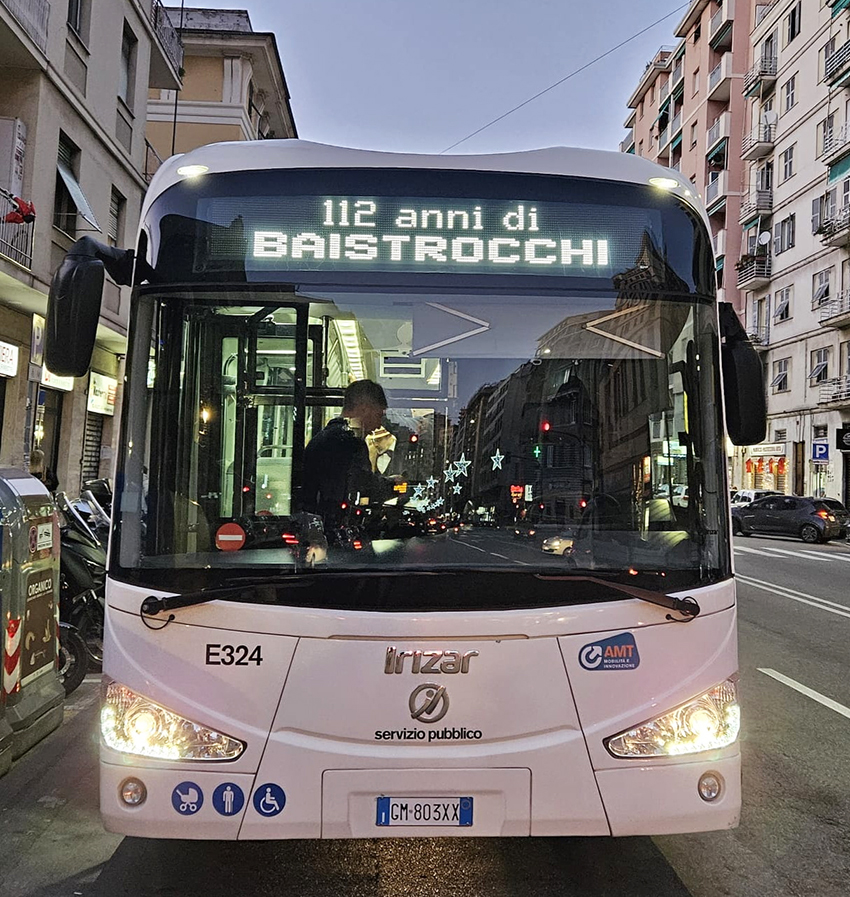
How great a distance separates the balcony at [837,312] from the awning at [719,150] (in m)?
15.3

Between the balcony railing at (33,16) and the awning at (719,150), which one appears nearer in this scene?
the balcony railing at (33,16)

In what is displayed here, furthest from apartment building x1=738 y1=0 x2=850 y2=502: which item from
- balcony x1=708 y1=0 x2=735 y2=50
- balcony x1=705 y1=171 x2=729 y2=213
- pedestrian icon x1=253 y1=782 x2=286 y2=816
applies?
pedestrian icon x1=253 y1=782 x2=286 y2=816

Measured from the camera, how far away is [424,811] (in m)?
3.17

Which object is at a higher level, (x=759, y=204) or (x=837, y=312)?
(x=759, y=204)

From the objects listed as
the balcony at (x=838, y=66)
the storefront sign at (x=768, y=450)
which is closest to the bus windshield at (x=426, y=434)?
the balcony at (x=838, y=66)

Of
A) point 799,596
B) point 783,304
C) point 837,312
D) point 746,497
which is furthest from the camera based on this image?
point 783,304

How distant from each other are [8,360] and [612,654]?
1513cm

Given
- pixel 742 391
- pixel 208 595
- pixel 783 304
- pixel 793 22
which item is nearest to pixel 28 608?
pixel 208 595

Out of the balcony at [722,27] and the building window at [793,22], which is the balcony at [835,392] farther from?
the balcony at [722,27]

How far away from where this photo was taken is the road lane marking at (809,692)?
6.85 m

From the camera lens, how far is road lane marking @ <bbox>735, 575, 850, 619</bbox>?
12.3m

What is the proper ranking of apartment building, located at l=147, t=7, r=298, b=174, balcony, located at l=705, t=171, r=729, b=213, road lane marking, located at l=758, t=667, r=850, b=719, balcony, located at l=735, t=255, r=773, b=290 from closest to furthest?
road lane marking, located at l=758, t=667, r=850, b=719, apartment building, located at l=147, t=7, r=298, b=174, balcony, located at l=735, t=255, r=773, b=290, balcony, located at l=705, t=171, r=729, b=213

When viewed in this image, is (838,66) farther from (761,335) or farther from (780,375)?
(780,375)

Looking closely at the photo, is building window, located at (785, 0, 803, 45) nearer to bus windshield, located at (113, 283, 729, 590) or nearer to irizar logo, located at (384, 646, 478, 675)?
bus windshield, located at (113, 283, 729, 590)
